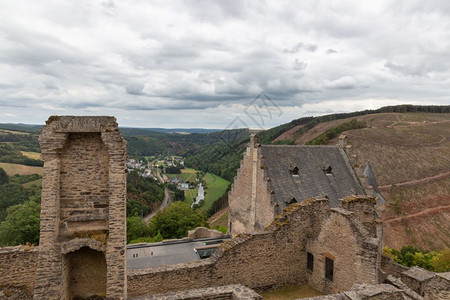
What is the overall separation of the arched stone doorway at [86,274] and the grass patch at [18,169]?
86929mm

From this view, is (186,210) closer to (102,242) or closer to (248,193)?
(248,193)

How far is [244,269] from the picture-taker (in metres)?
14.0

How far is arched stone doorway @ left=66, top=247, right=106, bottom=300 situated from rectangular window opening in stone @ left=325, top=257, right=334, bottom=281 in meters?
10.3

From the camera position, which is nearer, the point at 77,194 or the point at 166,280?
the point at 77,194

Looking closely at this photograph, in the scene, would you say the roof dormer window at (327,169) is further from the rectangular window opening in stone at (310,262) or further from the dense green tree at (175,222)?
the dense green tree at (175,222)

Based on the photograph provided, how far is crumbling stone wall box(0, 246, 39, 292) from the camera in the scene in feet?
37.9

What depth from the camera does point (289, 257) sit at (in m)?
15.0

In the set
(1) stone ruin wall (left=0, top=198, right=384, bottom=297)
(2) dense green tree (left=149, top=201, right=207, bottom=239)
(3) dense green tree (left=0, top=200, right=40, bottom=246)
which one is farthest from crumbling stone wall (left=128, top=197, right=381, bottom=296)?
(3) dense green tree (left=0, top=200, right=40, bottom=246)

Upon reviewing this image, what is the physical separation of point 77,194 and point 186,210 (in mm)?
27054

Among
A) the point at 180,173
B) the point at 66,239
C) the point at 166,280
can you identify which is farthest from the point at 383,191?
the point at 180,173

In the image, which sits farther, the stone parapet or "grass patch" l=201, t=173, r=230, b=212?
"grass patch" l=201, t=173, r=230, b=212

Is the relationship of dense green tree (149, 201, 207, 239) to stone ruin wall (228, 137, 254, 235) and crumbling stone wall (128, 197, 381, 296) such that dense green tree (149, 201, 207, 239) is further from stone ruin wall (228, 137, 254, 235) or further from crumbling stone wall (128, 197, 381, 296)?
crumbling stone wall (128, 197, 381, 296)

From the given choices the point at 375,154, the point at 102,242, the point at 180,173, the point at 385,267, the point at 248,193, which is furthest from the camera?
the point at 180,173

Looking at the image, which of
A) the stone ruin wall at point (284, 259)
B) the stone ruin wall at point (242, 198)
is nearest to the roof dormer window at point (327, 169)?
the stone ruin wall at point (242, 198)
